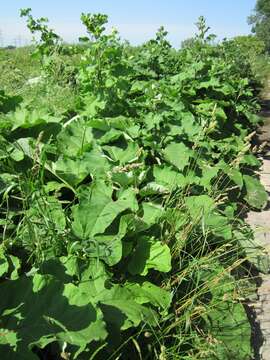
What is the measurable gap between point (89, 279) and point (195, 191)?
1364mm

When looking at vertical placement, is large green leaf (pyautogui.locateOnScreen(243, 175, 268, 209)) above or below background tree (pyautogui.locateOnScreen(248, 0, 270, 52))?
below

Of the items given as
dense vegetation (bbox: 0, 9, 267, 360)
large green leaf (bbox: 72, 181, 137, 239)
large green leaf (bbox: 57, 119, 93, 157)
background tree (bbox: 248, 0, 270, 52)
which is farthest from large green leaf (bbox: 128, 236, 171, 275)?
background tree (bbox: 248, 0, 270, 52)

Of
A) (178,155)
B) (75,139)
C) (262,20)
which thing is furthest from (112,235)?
(262,20)

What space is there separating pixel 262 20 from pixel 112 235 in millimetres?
80753

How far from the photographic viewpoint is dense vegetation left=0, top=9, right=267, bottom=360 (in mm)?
1985

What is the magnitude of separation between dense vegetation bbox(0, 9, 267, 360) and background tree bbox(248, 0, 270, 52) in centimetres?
6837

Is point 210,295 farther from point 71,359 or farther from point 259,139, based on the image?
point 259,139

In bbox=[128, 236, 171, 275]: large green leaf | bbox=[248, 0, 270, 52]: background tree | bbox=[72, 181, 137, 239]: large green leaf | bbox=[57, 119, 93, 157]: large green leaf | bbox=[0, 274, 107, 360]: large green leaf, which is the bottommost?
bbox=[128, 236, 171, 275]: large green leaf

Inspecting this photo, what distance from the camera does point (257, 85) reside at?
12609mm

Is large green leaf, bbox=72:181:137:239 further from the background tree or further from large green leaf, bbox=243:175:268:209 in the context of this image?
the background tree

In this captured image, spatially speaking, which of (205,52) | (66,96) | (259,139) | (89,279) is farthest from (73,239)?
(259,139)

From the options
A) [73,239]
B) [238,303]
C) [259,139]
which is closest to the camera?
[73,239]

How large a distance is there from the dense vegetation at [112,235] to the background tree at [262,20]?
224ft

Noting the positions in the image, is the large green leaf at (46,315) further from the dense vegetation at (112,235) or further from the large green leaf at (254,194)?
the large green leaf at (254,194)
